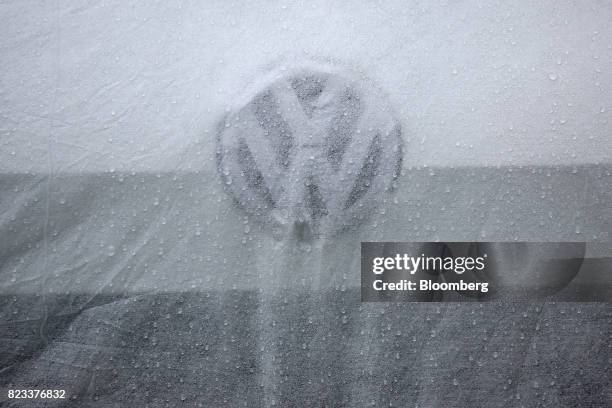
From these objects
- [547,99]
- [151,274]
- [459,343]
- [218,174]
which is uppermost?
[547,99]

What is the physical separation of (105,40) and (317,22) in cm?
41

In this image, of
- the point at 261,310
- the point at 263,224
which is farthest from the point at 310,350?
the point at 263,224

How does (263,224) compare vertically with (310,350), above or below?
above

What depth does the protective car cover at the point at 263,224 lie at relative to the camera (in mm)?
930

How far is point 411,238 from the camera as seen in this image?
937 mm

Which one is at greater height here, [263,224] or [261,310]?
[263,224]

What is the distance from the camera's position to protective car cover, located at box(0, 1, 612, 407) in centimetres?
93

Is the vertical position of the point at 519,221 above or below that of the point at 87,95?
below

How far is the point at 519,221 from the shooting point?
0.94 meters

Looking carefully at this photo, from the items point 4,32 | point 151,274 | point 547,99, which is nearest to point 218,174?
point 151,274

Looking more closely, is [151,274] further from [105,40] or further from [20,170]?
[105,40]

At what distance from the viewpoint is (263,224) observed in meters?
0.93

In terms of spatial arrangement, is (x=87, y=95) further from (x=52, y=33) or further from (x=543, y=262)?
(x=543, y=262)

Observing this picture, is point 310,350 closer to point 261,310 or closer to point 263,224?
point 261,310
